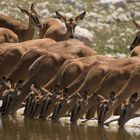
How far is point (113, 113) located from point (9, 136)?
495 centimetres

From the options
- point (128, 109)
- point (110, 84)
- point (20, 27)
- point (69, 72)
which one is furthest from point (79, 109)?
point (20, 27)

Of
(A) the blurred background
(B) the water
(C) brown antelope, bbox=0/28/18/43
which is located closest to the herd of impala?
(B) the water

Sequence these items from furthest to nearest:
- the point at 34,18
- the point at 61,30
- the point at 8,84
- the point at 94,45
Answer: the point at 94,45
the point at 34,18
the point at 61,30
the point at 8,84

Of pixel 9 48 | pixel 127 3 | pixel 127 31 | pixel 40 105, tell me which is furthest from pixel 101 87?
pixel 127 3

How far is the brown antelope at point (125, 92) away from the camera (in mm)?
22719

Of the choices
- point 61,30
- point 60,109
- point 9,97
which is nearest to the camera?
point 60,109

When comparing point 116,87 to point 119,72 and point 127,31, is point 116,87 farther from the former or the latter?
point 127,31

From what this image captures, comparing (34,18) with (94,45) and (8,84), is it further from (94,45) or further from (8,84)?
(8,84)

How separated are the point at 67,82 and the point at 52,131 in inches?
159

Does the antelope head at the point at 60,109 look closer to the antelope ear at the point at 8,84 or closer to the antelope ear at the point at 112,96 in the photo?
the antelope ear at the point at 112,96

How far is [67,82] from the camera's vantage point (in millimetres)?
24672

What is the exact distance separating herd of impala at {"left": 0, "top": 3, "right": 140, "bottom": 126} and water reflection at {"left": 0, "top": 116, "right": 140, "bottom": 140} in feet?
2.87

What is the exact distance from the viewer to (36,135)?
1992cm

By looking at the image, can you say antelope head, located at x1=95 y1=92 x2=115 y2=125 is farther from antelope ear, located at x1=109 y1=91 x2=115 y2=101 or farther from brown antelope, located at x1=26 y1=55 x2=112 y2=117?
brown antelope, located at x1=26 y1=55 x2=112 y2=117
